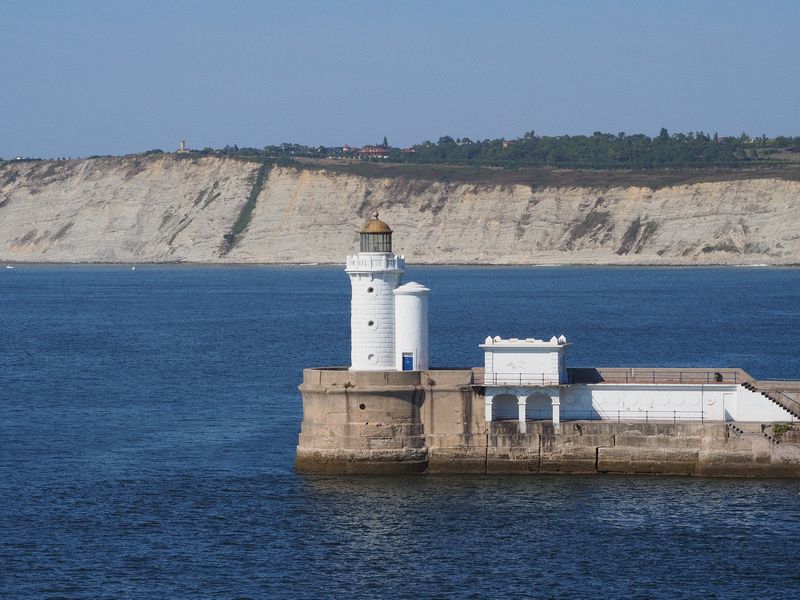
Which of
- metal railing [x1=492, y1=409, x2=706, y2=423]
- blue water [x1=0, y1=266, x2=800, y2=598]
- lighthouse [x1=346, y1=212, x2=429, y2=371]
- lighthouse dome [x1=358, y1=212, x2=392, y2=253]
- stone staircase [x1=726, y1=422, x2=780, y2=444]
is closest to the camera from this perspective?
blue water [x1=0, y1=266, x2=800, y2=598]

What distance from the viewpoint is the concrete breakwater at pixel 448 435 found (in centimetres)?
3638

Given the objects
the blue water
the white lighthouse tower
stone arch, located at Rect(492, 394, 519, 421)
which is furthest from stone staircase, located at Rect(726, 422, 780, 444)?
the white lighthouse tower

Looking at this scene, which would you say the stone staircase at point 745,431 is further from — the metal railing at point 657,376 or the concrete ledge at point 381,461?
the concrete ledge at point 381,461

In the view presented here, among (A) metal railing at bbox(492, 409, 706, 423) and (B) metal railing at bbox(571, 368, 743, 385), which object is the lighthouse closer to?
(A) metal railing at bbox(492, 409, 706, 423)

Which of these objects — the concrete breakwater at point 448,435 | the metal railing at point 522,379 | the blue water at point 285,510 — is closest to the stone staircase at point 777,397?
the concrete breakwater at point 448,435

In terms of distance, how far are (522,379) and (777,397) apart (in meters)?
6.14

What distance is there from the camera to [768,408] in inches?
1464

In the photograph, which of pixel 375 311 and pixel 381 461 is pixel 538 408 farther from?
pixel 375 311

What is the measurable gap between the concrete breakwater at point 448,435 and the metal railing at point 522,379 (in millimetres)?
414

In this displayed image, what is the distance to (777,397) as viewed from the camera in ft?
122

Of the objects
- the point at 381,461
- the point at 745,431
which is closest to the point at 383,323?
the point at 381,461

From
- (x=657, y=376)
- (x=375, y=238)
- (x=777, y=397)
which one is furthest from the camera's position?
(x=657, y=376)

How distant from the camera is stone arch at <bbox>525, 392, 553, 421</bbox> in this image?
124ft

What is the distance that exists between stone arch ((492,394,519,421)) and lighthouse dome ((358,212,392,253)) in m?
4.68
